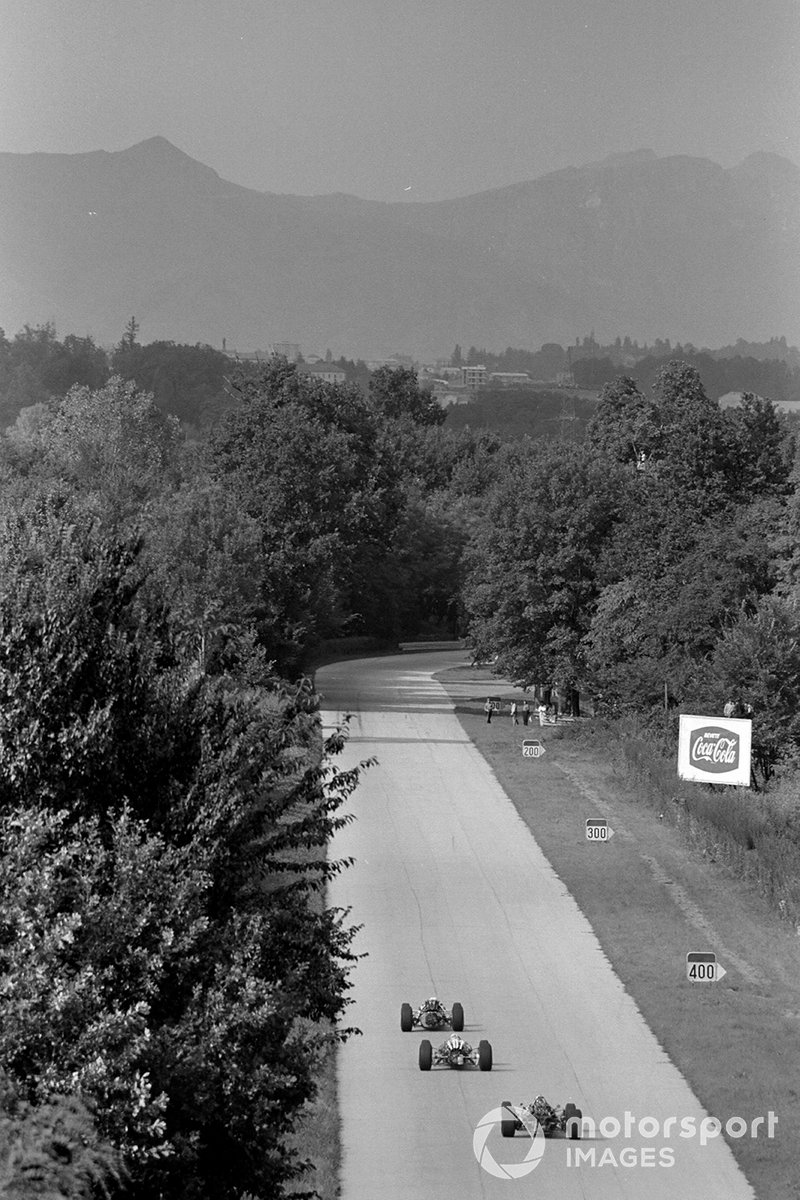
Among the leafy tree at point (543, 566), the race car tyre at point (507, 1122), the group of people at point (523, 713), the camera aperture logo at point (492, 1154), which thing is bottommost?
the group of people at point (523, 713)

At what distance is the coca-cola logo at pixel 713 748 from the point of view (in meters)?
36.1

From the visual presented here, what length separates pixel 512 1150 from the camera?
16.5 metres

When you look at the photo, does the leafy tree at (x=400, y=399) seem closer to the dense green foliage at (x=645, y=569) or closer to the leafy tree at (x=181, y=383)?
the leafy tree at (x=181, y=383)

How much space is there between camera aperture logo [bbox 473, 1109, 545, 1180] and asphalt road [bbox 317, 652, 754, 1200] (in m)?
0.05

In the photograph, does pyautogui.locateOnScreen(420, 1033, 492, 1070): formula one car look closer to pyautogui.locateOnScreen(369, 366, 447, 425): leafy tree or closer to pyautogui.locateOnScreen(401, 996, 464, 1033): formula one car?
pyautogui.locateOnScreen(401, 996, 464, 1033): formula one car

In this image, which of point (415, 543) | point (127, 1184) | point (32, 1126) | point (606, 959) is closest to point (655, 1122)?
point (606, 959)

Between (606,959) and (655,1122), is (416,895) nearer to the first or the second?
(606,959)

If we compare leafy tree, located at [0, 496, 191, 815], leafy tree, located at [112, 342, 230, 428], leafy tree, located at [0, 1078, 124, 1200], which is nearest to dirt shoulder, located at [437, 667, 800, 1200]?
leafy tree, located at [0, 496, 191, 815]

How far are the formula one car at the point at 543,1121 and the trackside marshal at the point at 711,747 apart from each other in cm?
1969

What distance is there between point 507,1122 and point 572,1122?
0.70 meters

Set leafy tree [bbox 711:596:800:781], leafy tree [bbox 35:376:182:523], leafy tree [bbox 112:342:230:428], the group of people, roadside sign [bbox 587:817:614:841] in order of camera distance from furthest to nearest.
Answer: leafy tree [bbox 112:342:230:428] < leafy tree [bbox 35:376:182:523] < the group of people < leafy tree [bbox 711:596:800:781] < roadside sign [bbox 587:817:614:841]

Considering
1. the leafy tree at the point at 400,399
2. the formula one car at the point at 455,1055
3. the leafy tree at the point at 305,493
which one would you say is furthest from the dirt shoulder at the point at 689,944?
the leafy tree at the point at 400,399

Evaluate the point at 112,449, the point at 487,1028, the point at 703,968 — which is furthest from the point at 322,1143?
the point at 112,449

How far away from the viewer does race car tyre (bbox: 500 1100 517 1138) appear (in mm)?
16812
